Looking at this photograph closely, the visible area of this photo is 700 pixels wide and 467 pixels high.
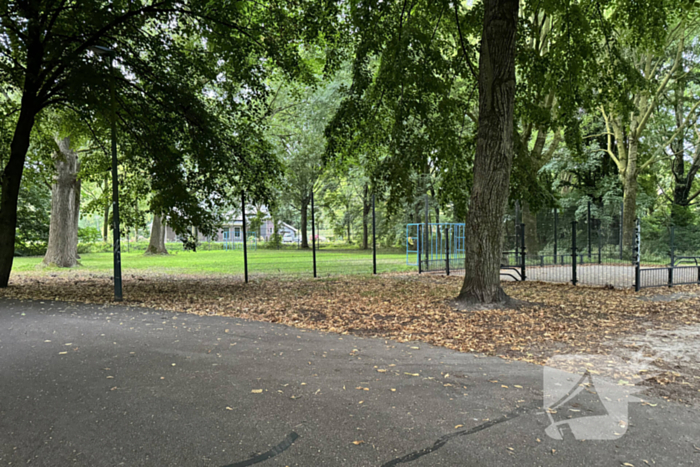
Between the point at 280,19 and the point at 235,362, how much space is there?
922cm

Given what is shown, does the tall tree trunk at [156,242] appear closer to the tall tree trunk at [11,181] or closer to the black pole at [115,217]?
the tall tree trunk at [11,181]

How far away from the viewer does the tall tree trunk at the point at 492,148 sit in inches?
308

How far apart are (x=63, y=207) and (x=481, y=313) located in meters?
18.0

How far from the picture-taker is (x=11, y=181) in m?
11.4

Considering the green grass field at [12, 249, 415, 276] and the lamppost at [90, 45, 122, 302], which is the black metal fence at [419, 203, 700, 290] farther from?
the lamppost at [90, 45, 122, 302]

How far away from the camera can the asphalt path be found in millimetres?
2834

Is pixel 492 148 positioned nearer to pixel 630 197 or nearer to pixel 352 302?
pixel 352 302

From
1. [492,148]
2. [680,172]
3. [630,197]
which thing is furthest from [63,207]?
[680,172]

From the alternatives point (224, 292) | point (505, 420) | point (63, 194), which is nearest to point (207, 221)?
point (224, 292)

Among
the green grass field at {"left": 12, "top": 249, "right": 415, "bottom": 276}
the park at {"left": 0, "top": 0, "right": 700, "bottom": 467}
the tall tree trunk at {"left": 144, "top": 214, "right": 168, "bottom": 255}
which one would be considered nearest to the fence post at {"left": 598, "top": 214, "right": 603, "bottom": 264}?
the park at {"left": 0, "top": 0, "right": 700, "bottom": 467}

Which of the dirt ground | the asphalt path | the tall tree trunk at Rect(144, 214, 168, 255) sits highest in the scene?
the tall tree trunk at Rect(144, 214, 168, 255)

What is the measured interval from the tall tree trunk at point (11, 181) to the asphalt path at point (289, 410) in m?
7.40

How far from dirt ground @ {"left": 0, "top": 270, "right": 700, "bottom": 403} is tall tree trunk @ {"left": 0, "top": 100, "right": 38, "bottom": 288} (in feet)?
2.90

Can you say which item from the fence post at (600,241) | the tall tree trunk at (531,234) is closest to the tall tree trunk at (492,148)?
the tall tree trunk at (531,234)
